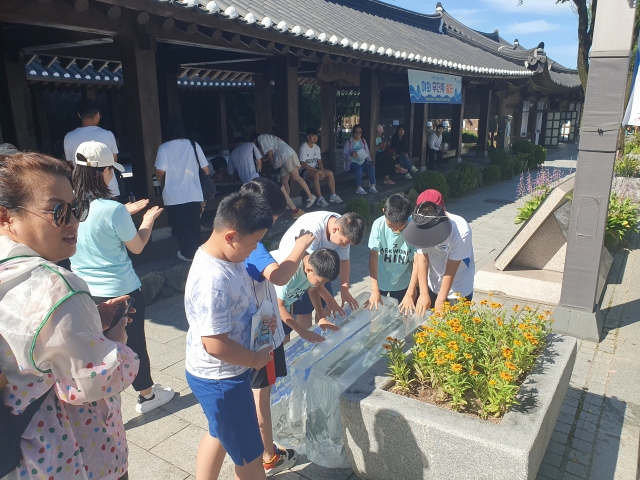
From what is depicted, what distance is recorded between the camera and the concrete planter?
2.11m

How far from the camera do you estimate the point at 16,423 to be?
1.39 m

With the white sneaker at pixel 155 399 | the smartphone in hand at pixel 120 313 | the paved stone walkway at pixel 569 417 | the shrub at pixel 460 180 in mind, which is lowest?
the paved stone walkway at pixel 569 417

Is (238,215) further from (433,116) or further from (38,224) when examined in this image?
(433,116)

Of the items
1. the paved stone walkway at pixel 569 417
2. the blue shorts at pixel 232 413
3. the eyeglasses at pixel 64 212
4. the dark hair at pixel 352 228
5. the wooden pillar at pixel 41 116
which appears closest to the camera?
the eyeglasses at pixel 64 212

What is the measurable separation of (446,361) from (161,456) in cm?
179

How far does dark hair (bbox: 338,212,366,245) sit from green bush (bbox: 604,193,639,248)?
17.8 ft

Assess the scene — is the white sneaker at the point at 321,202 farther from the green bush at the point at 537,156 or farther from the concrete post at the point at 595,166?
the green bush at the point at 537,156

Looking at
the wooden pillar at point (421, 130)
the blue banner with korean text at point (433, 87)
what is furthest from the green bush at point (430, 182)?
the wooden pillar at point (421, 130)

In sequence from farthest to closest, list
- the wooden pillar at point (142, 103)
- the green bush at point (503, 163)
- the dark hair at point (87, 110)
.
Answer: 1. the green bush at point (503, 163)
2. the wooden pillar at point (142, 103)
3. the dark hair at point (87, 110)

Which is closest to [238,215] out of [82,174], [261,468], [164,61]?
[261,468]

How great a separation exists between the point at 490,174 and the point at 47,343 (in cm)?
1397

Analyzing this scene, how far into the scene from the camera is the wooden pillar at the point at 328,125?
12.8 metres

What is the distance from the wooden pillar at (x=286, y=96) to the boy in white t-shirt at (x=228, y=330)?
19.5 ft

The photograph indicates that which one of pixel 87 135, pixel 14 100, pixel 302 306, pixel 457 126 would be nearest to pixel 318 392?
pixel 302 306
